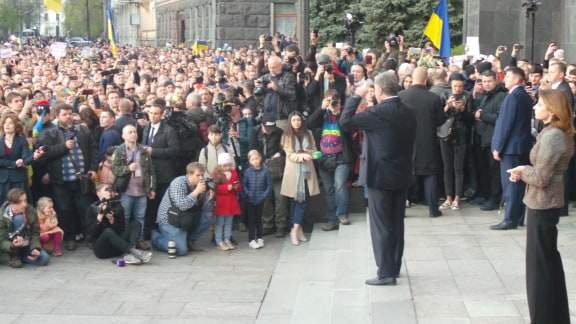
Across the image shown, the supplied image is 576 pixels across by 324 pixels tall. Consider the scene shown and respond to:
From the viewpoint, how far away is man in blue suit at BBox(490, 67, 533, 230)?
34.9 ft

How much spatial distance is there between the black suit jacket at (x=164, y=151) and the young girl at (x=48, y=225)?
4.70 feet

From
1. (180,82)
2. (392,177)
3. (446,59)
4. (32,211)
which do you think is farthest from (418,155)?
(180,82)

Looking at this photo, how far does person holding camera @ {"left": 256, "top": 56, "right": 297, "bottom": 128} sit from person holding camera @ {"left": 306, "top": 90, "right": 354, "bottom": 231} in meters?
0.68

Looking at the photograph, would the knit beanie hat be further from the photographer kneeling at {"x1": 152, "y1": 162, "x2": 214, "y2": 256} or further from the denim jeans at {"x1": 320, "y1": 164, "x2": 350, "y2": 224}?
the denim jeans at {"x1": 320, "y1": 164, "x2": 350, "y2": 224}

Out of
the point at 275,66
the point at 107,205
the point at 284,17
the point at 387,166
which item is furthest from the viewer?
the point at 284,17

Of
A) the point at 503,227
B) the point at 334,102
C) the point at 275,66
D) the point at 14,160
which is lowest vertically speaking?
the point at 503,227

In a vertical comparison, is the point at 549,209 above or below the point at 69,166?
above

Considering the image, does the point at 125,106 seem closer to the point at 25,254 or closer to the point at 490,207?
the point at 25,254

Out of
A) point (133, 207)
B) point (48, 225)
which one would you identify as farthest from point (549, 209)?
point (48, 225)

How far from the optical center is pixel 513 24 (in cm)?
2331

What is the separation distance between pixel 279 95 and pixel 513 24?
11895 millimetres

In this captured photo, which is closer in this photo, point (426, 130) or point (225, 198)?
point (426, 130)

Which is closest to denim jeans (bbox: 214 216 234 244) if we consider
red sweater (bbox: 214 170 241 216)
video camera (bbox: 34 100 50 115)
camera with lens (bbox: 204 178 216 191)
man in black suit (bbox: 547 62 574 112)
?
red sweater (bbox: 214 170 241 216)

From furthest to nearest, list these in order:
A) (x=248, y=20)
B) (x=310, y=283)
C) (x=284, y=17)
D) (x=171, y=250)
→ (x=248, y=20), (x=284, y=17), (x=171, y=250), (x=310, y=283)
